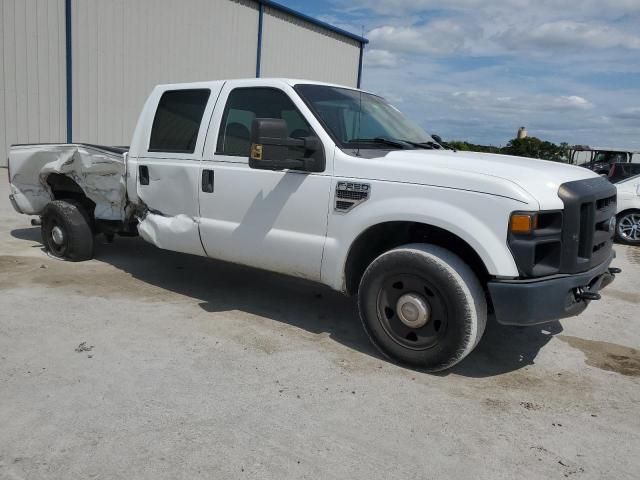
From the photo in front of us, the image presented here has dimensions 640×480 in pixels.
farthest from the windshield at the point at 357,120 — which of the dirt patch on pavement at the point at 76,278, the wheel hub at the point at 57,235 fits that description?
the wheel hub at the point at 57,235

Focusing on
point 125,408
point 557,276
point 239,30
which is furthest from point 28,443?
point 239,30

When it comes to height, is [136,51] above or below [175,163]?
above

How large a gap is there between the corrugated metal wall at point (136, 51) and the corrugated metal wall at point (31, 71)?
43cm

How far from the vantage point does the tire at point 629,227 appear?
1036cm

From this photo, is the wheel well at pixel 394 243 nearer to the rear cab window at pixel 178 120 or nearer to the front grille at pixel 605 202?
the front grille at pixel 605 202

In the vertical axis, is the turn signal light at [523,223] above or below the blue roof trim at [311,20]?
below

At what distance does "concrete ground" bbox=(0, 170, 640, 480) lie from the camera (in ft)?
9.03

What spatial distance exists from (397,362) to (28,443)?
2.26 m

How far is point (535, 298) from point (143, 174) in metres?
3.73

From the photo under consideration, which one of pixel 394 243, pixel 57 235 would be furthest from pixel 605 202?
pixel 57 235

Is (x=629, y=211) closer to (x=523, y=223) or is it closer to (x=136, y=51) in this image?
(x=523, y=223)

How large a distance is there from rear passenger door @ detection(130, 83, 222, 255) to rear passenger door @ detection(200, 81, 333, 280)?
0.46ft

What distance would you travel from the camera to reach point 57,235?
6480mm

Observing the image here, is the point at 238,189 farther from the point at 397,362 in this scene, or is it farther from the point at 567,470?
the point at 567,470
